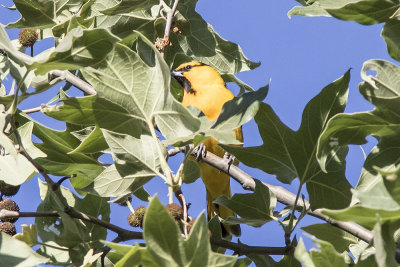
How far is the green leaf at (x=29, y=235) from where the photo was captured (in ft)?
6.37

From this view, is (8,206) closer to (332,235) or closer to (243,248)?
(243,248)

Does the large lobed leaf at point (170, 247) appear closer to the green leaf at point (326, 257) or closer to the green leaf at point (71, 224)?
the green leaf at point (326, 257)

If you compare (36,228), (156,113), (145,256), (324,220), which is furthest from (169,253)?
(324,220)

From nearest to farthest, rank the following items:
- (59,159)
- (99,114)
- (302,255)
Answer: (302,255) < (99,114) < (59,159)

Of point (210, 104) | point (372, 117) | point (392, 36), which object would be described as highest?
point (392, 36)

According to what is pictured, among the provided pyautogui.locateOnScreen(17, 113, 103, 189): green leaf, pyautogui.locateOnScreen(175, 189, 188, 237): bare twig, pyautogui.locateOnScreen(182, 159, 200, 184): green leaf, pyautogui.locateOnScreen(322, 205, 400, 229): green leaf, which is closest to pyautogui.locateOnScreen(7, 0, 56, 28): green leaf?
pyautogui.locateOnScreen(17, 113, 103, 189): green leaf

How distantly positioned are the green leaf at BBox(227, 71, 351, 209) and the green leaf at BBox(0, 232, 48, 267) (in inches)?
27.6

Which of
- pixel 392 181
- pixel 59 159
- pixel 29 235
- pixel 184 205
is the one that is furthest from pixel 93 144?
pixel 392 181

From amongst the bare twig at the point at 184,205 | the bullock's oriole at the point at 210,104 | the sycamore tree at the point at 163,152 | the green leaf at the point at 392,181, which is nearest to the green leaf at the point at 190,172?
the sycamore tree at the point at 163,152

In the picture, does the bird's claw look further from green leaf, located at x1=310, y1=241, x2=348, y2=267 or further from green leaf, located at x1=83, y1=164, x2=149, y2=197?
green leaf, located at x1=310, y1=241, x2=348, y2=267

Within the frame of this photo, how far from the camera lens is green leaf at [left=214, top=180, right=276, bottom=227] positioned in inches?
82.3

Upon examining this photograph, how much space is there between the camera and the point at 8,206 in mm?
2170

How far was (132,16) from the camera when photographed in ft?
8.92

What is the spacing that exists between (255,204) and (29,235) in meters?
0.75
